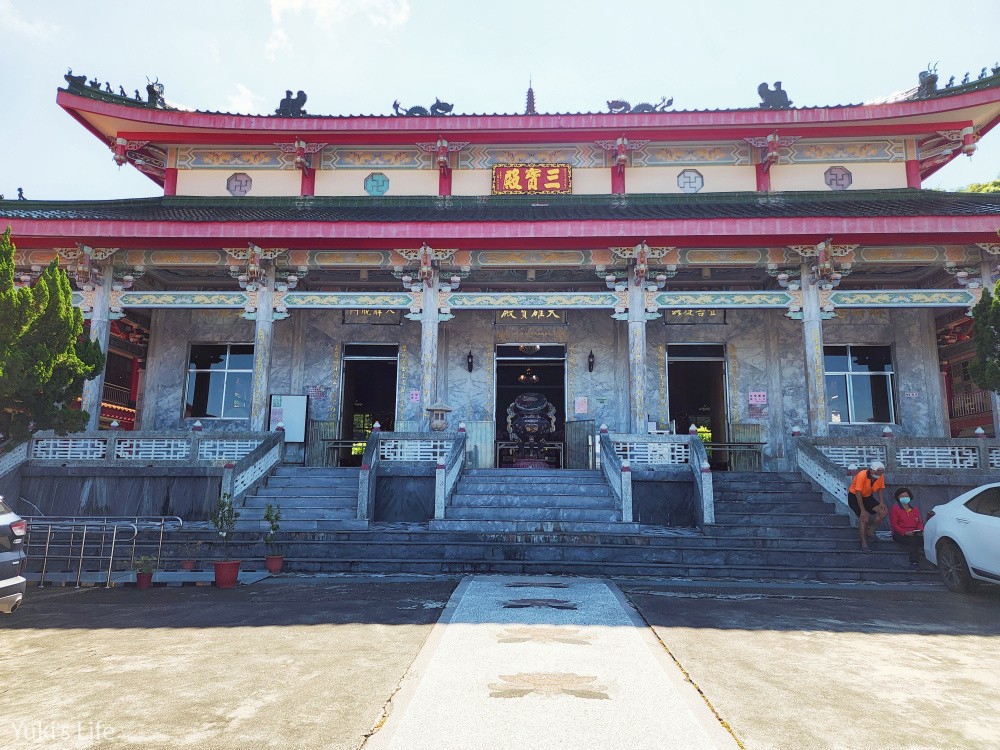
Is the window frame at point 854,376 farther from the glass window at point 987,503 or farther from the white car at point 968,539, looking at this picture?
the glass window at point 987,503

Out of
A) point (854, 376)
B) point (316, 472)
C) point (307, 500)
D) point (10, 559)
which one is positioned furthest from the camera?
point (854, 376)

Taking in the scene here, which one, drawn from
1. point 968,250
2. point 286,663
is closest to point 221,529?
point 286,663

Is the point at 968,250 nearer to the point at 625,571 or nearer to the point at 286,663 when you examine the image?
the point at 625,571

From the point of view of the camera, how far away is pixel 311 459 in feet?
47.6

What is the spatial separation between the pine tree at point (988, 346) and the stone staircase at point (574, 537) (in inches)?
119

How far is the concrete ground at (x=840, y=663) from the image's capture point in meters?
3.24

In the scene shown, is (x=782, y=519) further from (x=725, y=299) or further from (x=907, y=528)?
(x=725, y=299)

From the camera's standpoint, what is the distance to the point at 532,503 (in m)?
10.5

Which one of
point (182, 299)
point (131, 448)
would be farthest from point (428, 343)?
point (131, 448)

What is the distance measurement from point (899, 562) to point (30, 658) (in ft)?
32.7

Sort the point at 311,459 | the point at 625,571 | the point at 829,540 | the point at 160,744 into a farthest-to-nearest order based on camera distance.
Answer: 1. the point at 311,459
2. the point at 829,540
3. the point at 625,571
4. the point at 160,744

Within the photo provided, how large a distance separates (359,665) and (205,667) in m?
1.03

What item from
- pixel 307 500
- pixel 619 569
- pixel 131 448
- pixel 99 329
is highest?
pixel 99 329

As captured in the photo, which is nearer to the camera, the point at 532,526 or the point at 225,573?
the point at 225,573
